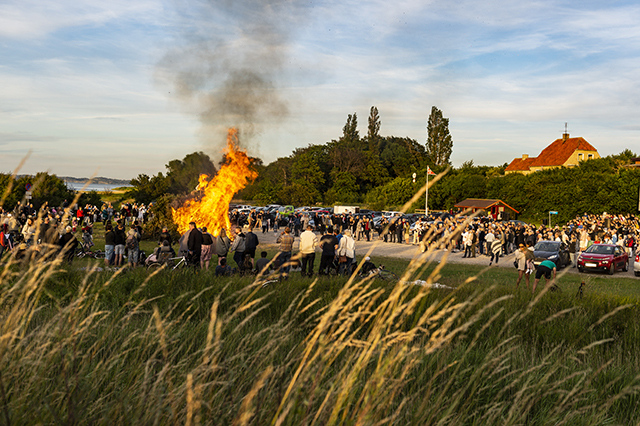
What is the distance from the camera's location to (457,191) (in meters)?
56.6

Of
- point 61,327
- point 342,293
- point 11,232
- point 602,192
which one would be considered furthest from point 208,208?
point 602,192

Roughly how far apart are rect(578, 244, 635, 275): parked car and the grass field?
11.7m

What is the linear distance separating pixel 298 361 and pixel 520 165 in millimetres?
88433

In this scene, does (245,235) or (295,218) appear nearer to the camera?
(245,235)

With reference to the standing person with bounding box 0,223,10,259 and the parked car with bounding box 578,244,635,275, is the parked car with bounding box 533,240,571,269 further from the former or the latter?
the standing person with bounding box 0,223,10,259

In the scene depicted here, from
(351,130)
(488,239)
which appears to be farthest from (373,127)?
(488,239)

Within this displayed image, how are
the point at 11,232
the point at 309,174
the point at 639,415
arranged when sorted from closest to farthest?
the point at 639,415 < the point at 11,232 < the point at 309,174

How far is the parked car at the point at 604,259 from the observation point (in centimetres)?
1881

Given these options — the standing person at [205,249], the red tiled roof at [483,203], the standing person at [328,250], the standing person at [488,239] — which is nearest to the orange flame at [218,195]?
the standing person at [205,249]

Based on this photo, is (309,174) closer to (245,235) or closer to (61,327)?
(245,235)

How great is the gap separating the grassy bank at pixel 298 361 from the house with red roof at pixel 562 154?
72.2m

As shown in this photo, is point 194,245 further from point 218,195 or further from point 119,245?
point 218,195

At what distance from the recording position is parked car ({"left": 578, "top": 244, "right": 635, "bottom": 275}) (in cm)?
1881

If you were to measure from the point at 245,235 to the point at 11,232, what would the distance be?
10146 mm
